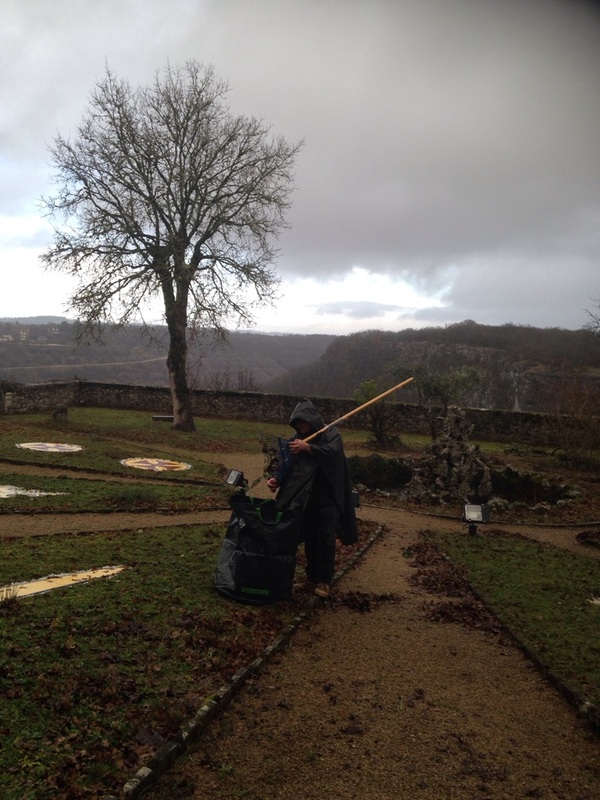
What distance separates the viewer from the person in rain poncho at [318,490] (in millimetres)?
6492

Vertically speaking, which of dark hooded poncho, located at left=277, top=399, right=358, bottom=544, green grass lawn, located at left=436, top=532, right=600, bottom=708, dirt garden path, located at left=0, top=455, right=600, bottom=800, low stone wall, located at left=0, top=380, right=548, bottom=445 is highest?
dark hooded poncho, located at left=277, top=399, right=358, bottom=544

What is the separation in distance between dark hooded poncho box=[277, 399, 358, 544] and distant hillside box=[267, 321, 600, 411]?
94.4 ft

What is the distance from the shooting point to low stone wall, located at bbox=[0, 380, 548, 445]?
2370 cm

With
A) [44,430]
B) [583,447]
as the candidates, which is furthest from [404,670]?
[44,430]

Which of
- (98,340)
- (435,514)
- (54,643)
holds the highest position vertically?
(98,340)

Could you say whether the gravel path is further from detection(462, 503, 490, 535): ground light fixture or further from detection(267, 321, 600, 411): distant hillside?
detection(267, 321, 600, 411): distant hillside

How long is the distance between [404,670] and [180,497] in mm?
7117

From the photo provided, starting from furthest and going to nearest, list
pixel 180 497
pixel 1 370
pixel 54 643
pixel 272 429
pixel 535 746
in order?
pixel 1 370, pixel 272 429, pixel 180 497, pixel 54 643, pixel 535 746

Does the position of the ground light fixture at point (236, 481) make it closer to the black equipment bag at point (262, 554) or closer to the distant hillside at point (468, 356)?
the black equipment bag at point (262, 554)

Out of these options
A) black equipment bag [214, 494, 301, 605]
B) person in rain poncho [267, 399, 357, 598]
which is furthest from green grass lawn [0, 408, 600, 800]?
person in rain poncho [267, 399, 357, 598]

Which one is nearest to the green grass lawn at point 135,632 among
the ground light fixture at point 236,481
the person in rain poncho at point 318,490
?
the person in rain poncho at point 318,490

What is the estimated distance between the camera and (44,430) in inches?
745

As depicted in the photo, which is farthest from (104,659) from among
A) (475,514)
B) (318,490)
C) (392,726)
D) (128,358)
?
(128,358)

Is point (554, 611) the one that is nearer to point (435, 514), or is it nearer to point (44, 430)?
point (435, 514)
